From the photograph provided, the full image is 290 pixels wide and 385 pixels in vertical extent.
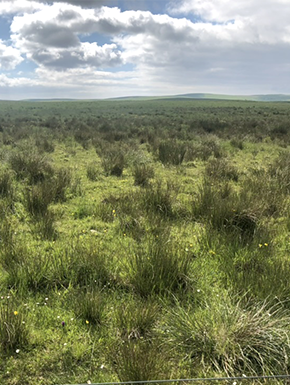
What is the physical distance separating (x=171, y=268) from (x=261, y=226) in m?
2.02

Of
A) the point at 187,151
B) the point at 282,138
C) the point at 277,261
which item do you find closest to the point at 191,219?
the point at 277,261

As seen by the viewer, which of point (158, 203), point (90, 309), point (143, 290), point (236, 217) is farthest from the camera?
point (158, 203)

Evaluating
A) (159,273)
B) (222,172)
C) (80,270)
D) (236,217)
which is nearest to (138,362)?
(159,273)

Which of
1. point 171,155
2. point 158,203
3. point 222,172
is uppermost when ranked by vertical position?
point 171,155

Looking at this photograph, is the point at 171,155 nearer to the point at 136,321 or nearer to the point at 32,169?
the point at 32,169

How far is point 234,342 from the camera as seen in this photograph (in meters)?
2.08

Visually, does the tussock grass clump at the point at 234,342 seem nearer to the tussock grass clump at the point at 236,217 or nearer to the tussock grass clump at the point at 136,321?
the tussock grass clump at the point at 136,321

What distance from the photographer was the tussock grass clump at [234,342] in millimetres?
2010

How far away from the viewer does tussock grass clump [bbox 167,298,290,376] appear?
79.1 inches

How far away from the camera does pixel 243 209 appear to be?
4.22 m

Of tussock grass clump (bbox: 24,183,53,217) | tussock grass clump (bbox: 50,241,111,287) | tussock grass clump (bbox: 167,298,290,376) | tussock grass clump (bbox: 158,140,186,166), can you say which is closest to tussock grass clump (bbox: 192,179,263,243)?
tussock grass clump (bbox: 167,298,290,376)

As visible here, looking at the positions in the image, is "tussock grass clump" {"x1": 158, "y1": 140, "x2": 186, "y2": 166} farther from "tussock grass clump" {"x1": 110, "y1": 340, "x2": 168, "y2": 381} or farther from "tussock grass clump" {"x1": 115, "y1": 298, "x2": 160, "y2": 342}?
"tussock grass clump" {"x1": 110, "y1": 340, "x2": 168, "y2": 381}

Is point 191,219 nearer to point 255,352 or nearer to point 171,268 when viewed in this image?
point 171,268

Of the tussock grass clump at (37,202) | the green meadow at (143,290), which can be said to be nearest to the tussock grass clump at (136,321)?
the green meadow at (143,290)
